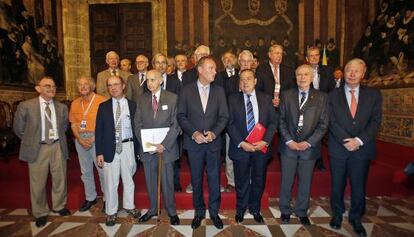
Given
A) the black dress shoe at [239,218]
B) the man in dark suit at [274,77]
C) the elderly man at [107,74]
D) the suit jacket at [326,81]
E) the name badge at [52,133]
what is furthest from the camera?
the elderly man at [107,74]

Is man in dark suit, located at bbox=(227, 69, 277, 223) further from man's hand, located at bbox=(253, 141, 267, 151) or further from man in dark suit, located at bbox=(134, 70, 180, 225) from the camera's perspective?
man in dark suit, located at bbox=(134, 70, 180, 225)

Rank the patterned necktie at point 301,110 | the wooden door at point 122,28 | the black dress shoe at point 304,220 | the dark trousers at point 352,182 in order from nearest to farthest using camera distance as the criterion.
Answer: the dark trousers at point 352,182
the patterned necktie at point 301,110
the black dress shoe at point 304,220
the wooden door at point 122,28

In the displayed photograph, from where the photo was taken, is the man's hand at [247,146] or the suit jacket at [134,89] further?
the suit jacket at [134,89]

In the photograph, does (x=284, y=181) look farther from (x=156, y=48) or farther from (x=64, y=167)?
(x=156, y=48)

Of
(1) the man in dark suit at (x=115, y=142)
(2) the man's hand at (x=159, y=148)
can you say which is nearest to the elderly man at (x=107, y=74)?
(1) the man in dark suit at (x=115, y=142)

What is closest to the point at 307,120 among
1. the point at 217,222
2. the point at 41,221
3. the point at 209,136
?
the point at 209,136

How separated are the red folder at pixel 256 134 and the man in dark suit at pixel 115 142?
149cm

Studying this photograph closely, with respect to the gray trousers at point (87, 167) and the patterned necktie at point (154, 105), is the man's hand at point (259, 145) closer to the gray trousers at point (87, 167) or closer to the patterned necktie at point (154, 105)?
the patterned necktie at point (154, 105)

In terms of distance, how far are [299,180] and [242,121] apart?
3.51 feet

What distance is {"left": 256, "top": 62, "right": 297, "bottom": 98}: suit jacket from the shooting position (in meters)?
4.02

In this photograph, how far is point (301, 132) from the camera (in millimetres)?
3266

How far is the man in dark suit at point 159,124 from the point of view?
3.29 meters

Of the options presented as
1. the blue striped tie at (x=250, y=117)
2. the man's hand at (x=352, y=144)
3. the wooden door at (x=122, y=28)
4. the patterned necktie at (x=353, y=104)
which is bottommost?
the man's hand at (x=352, y=144)

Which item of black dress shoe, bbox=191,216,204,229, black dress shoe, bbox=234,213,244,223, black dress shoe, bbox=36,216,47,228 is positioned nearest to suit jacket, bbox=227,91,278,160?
black dress shoe, bbox=234,213,244,223
